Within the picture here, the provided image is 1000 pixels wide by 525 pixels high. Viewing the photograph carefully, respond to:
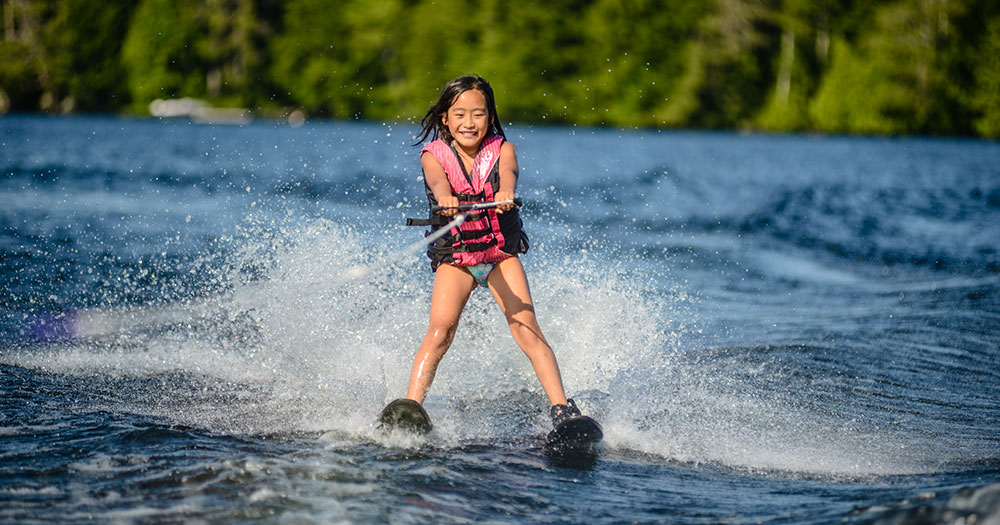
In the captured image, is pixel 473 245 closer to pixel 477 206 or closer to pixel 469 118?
pixel 477 206

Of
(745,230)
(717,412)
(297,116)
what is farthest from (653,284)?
(297,116)

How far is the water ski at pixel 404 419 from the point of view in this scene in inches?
167

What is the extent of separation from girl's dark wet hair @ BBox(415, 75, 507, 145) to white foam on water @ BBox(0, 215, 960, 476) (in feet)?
2.87

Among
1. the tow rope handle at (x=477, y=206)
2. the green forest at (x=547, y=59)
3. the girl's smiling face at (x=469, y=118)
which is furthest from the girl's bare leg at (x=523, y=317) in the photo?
the green forest at (x=547, y=59)

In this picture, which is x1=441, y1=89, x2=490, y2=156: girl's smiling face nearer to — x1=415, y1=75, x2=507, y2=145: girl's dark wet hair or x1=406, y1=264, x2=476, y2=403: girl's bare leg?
x1=415, y1=75, x2=507, y2=145: girl's dark wet hair

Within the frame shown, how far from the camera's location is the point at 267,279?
7.16m

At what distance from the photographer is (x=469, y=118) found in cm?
467

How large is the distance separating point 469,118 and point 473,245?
0.62m

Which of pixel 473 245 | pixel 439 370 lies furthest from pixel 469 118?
pixel 439 370

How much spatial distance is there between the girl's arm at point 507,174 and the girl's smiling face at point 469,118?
14 centimetres

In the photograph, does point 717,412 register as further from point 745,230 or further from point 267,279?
point 745,230

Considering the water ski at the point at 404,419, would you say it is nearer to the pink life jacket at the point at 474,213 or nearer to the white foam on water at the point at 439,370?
the white foam on water at the point at 439,370

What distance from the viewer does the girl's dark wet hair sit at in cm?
467

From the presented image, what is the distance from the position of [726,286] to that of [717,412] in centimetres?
458
